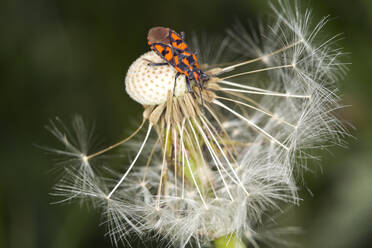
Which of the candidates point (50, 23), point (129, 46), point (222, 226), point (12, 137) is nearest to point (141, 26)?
point (129, 46)

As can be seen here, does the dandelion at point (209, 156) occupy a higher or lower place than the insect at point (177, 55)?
lower

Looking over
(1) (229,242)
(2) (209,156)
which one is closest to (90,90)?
(2) (209,156)

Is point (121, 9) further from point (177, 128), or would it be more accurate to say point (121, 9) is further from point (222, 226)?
point (222, 226)

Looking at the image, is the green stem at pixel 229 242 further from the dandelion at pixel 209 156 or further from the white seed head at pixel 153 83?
the white seed head at pixel 153 83

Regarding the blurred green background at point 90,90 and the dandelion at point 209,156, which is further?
the blurred green background at point 90,90

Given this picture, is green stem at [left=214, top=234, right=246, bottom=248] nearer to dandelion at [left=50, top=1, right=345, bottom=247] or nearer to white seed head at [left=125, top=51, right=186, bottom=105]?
dandelion at [left=50, top=1, right=345, bottom=247]

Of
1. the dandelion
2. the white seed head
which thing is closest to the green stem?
the dandelion

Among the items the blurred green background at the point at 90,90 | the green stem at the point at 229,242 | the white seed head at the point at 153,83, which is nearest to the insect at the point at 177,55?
the white seed head at the point at 153,83
